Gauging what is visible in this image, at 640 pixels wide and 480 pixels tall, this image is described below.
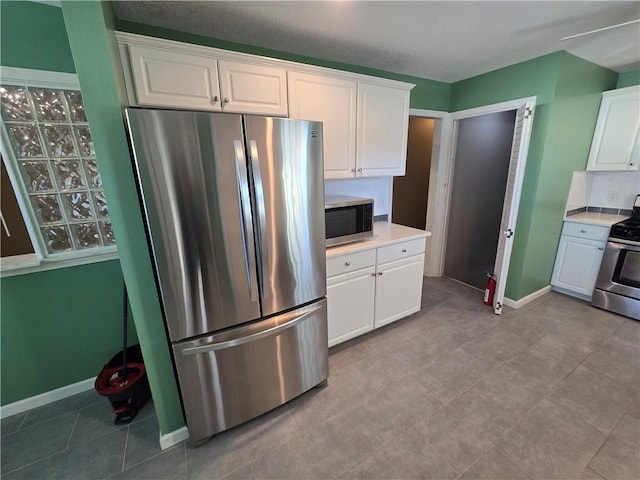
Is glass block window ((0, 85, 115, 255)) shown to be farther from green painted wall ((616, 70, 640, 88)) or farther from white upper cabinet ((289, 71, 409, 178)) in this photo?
green painted wall ((616, 70, 640, 88))

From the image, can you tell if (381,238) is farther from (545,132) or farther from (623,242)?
(623,242)

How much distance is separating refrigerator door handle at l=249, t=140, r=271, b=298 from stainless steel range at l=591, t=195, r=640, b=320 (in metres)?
3.39

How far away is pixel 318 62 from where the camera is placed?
235 cm

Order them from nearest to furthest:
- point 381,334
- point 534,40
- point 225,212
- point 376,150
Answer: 1. point 225,212
2. point 534,40
3. point 376,150
4. point 381,334

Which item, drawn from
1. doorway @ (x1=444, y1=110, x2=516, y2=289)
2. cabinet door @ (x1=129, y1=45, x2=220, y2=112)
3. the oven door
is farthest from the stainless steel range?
cabinet door @ (x1=129, y1=45, x2=220, y2=112)

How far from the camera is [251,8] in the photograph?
1.58 meters

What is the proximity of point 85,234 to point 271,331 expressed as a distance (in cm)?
144

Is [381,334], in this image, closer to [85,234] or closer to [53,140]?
[85,234]

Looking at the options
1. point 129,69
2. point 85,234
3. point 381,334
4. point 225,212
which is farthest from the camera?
point 381,334

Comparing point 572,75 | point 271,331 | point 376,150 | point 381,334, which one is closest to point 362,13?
point 376,150

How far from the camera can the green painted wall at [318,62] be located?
Result: 176 cm

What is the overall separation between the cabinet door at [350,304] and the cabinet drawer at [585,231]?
2.46 metres

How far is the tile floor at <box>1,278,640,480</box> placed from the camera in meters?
1.43

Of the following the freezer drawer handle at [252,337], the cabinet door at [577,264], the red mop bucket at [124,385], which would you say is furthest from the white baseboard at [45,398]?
the cabinet door at [577,264]
